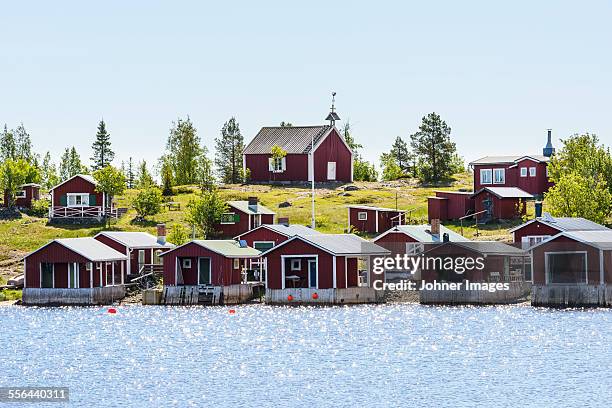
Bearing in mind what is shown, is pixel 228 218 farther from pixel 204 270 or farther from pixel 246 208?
pixel 204 270

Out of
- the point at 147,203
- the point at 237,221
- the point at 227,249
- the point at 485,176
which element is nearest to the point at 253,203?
the point at 237,221

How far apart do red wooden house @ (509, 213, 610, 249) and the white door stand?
56.2m

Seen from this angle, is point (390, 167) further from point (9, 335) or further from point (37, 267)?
point (9, 335)

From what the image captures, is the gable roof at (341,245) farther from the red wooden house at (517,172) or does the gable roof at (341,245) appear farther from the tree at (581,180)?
the red wooden house at (517,172)

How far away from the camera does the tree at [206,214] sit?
110 meters

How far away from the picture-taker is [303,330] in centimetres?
7219

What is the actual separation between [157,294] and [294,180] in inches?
2261

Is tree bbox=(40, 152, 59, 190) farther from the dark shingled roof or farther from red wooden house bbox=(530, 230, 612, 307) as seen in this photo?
red wooden house bbox=(530, 230, 612, 307)

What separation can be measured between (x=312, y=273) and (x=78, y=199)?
42.9 meters

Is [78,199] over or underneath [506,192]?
over

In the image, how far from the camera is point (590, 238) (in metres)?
78.5

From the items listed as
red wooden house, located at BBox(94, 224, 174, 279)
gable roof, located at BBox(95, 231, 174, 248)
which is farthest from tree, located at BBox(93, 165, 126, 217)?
red wooden house, located at BBox(94, 224, 174, 279)

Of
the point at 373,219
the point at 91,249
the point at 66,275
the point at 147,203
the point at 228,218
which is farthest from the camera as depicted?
the point at 147,203

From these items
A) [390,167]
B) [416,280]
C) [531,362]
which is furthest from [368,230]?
[390,167]
